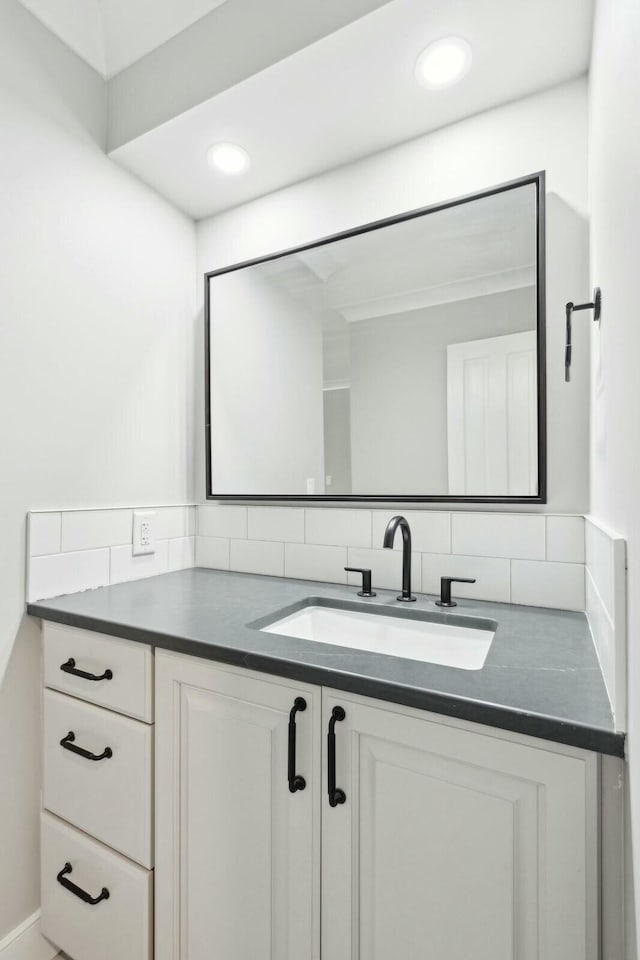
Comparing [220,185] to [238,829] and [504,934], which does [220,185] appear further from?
[504,934]

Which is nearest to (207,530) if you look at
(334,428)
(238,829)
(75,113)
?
(334,428)

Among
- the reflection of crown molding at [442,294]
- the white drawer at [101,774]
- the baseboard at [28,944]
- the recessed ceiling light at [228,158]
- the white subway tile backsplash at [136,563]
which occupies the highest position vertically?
the recessed ceiling light at [228,158]

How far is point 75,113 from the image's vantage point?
1362 mm

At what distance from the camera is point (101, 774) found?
1.07m

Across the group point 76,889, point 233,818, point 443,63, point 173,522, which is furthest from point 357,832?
point 443,63

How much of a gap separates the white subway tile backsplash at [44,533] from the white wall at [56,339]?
0.09ft

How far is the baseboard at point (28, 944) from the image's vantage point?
→ 1145 mm

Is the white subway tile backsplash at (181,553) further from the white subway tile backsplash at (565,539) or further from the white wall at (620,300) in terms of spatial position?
the white wall at (620,300)

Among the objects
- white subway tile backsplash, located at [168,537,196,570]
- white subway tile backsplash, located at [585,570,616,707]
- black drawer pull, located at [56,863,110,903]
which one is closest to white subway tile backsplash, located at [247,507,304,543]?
white subway tile backsplash, located at [168,537,196,570]

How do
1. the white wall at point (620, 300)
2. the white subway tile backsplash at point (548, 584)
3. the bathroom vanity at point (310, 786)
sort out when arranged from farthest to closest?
the white subway tile backsplash at point (548, 584), the bathroom vanity at point (310, 786), the white wall at point (620, 300)

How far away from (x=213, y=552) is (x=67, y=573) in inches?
20.0

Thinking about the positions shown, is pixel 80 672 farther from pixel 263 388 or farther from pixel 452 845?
pixel 263 388

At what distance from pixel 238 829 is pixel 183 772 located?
156 mm

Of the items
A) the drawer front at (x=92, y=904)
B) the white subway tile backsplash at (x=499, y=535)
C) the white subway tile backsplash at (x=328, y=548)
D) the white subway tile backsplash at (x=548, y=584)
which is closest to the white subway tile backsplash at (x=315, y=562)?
the white subway tile backsplash at (x=328, y=548)
